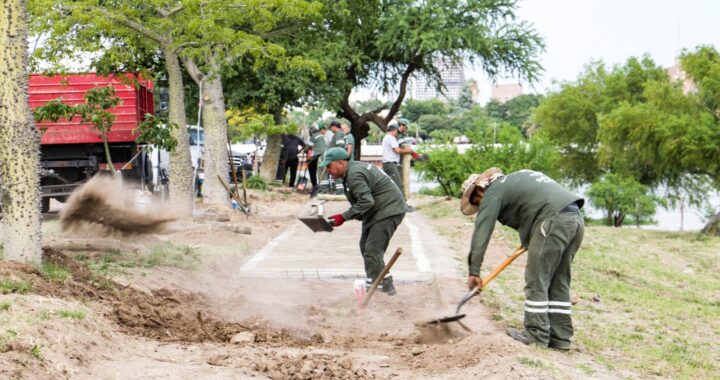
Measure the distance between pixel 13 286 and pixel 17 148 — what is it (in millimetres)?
1595

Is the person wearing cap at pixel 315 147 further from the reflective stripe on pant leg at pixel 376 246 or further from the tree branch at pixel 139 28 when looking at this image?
the reflective stripe on pant leg at pixel 376 246

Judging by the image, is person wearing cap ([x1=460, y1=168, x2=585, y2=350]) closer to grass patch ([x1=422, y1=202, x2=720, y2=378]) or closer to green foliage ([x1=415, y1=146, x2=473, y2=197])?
grass patch ([x1=422, y1=202, x2=720, y2=378])

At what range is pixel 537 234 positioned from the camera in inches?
285

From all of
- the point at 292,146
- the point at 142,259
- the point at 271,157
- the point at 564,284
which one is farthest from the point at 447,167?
the point at 564,284

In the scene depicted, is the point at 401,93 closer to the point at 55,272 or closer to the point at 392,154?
the point at 392,154

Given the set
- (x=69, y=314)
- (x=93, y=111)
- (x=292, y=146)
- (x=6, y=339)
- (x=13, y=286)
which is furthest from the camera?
(x=292, y=146)

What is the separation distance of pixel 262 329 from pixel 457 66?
27.3 m

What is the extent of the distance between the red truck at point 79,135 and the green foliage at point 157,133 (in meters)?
1.56

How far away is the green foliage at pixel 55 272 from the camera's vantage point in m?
7.79

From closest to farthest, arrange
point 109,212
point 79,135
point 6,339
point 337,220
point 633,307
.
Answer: point 6,339
point 337,220
point 633,307
point 109,212
point 79,135

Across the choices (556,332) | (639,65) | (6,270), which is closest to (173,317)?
(6,270)

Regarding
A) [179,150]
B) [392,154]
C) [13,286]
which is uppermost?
[179,150]

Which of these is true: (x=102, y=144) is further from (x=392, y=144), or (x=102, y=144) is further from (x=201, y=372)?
(x=201, y=372)

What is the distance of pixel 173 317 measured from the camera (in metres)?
8.12
